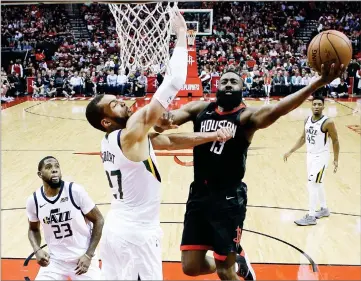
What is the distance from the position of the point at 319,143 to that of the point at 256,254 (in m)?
1.71

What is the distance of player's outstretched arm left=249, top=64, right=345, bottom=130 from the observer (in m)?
2.88

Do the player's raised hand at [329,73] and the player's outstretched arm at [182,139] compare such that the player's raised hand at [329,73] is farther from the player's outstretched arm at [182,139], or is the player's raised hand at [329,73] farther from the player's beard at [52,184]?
the player's beard at [52,184]

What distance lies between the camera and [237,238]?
144 inches

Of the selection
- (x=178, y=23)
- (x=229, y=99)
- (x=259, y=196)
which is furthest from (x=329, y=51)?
(x=259, y=196)

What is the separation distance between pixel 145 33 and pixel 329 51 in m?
1.67

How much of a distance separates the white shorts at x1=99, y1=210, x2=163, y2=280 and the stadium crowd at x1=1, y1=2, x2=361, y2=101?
14.7m

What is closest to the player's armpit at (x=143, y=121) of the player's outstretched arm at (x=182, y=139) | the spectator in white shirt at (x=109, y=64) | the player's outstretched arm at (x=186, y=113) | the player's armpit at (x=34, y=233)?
the player's outstretched arm at (x=182, y=139)

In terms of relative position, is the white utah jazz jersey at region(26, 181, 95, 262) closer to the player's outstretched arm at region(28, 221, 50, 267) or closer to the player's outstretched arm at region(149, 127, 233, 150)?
the player's outstretched arm at region(28, 221, 50, 267)

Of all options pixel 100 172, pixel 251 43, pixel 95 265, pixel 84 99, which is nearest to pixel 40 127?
Result: pixel 100 172

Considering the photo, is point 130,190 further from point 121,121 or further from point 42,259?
point 42,259

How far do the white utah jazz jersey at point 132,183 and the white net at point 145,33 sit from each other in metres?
1.02

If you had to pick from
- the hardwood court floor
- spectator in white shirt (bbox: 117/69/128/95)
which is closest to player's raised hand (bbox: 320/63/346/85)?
the hardwood court floor

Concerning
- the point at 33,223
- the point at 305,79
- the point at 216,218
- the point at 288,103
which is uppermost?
the point at 288,103

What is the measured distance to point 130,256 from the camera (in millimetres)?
3031
